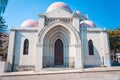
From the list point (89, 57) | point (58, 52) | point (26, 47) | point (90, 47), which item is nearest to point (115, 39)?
point (90, 47)

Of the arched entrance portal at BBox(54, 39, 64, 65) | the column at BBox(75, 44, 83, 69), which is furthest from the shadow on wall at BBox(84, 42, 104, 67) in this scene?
the arched entrance portal at BBox(54, 39, 64, 65)

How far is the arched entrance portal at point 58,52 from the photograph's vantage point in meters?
18.3

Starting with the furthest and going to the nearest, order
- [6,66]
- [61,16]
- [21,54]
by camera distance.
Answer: [61,16]
[21,54]
[6,66]

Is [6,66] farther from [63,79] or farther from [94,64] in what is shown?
[94,64]

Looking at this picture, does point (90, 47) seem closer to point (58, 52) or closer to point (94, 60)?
point (94, 60)

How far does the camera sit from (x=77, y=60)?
16.5 m

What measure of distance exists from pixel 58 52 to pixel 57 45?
44.2 inches

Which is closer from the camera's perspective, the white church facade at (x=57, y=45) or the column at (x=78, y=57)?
the column at (x=78, y=57)

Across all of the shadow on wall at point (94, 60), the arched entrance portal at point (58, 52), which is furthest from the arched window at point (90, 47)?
the arched entrance portal at point (58, 52)

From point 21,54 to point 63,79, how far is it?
32.1 ft

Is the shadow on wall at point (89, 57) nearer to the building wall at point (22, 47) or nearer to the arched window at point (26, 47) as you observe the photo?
the building wall at point (22, 47)

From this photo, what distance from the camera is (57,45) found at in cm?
1895

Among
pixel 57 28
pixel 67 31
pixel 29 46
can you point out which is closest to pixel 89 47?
pixel 67 31

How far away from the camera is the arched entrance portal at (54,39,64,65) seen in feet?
59.9
